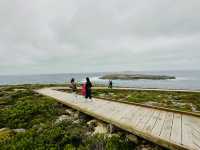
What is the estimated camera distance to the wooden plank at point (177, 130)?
566 centimetres

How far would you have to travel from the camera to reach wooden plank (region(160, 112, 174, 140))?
602 cm

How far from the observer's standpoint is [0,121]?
10.7 metres

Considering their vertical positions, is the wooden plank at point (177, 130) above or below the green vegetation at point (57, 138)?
above

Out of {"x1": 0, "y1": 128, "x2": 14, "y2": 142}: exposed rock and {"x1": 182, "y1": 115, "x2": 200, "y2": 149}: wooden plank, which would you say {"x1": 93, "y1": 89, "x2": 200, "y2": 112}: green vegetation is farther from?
{"x1": 0, "y1": 128, "x2": 14, "y2": 142}: exposed rock

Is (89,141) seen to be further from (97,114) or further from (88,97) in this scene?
(88,97)

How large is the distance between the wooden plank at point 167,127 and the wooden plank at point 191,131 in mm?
478

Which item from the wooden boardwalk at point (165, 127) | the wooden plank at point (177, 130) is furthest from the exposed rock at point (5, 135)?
the wooden plank at point (177, 130)

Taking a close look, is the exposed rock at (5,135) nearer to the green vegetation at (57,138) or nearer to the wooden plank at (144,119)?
the green vegetation at (57,138)

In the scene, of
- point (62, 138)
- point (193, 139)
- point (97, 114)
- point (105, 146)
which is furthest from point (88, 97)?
point (193, 139)

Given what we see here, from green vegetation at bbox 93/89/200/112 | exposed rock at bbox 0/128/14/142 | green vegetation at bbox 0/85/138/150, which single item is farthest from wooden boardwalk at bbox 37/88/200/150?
green vegetation at bbox 93/89/200/112

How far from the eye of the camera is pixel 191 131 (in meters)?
6.37

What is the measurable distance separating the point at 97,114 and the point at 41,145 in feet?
10.7

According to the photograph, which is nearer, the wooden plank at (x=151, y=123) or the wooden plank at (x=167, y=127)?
the wooden plank at (x=167, y=127)

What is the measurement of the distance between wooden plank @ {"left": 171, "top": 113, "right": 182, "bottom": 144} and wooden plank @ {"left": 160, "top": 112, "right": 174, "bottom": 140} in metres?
0.14
